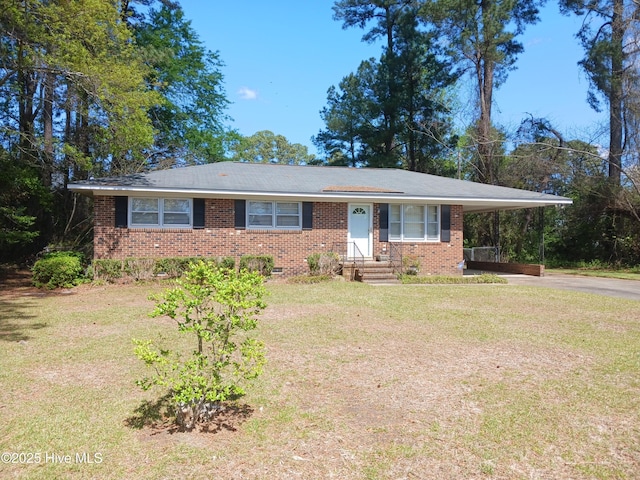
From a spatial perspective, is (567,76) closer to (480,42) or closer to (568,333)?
(480,42)

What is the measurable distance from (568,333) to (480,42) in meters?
23.5

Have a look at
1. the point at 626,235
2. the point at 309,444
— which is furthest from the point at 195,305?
the point at 626,235

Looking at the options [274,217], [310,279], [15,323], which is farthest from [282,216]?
[15,323]

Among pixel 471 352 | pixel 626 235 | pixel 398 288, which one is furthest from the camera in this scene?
pixel 626 235

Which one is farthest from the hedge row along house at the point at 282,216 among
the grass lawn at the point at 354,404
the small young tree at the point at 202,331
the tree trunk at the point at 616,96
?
the small young tree at the point at 202,331

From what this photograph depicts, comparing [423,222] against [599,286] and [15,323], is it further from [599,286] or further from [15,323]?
[15,323]

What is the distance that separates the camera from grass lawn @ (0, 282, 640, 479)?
3.20 m

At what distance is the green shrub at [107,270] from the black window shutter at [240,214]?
12.5 feet

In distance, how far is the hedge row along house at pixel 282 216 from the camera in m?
13.6

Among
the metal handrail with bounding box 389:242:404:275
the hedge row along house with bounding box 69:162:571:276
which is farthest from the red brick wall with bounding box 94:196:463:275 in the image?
the metal handrail with bounding box 389:242:404:275

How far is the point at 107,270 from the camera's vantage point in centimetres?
1250

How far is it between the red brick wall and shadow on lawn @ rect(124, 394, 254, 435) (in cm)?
1016

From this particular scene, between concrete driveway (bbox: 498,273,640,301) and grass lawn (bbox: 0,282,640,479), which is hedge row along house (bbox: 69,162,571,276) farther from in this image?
grass lawn (bbox: 0,282,640,479)

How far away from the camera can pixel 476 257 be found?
21.7 meters
